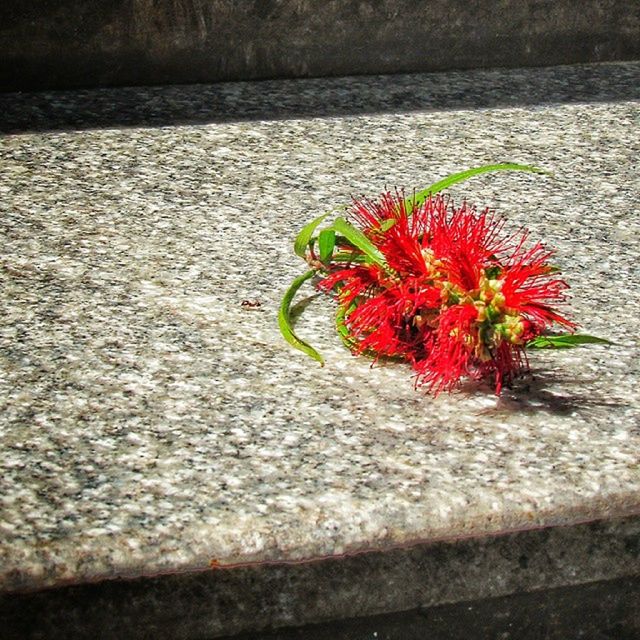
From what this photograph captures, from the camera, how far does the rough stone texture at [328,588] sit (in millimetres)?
1064

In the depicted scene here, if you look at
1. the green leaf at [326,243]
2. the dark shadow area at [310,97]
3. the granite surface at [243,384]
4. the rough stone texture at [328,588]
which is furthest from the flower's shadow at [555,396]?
the dark shadow area at [310,97]

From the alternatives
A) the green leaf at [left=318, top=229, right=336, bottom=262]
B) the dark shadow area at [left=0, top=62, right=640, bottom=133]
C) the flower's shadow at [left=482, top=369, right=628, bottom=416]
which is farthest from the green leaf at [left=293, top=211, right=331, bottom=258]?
the dark shadow area at [left=0, top=62, right=640, bottom=133]

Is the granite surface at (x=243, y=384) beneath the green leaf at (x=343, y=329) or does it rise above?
beneath

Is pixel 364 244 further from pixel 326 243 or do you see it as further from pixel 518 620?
pixel 518 620

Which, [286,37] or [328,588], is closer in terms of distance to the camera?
[328,588]

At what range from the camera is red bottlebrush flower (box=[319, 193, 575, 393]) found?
114 centimetres

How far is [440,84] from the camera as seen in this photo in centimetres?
243

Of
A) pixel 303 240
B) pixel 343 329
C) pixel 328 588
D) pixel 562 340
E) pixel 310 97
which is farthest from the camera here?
pixel 310 97

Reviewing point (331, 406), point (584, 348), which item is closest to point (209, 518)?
point (331, 406)

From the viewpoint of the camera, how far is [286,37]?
239cm

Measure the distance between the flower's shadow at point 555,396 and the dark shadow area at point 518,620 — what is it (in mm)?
195

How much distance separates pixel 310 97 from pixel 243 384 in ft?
3.64

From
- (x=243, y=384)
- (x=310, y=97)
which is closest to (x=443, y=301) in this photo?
(x=243, y=384)

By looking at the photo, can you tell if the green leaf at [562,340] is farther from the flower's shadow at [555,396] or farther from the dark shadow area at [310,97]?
the dark shadow area at [310,97]
